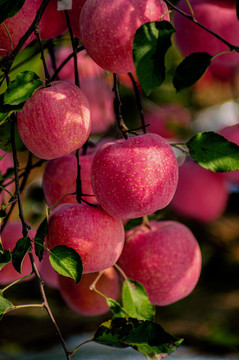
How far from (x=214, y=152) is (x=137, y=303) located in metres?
0.23

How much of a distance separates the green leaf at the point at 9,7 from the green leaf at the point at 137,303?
372 millimetres

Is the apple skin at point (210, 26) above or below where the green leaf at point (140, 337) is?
above

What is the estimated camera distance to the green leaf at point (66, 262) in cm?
54

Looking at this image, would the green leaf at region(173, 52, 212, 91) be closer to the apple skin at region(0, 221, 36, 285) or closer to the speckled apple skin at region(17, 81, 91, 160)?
the speckled apple skin at region(17, 81, 91, 160)

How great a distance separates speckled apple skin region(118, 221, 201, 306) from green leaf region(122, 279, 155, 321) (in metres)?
0.10

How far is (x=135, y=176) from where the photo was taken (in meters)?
0.58

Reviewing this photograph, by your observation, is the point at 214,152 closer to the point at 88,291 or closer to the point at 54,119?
the point at 54,119

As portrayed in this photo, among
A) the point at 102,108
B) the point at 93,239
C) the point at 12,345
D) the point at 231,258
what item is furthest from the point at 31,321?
the point at 93,239

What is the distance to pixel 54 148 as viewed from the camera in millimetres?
574

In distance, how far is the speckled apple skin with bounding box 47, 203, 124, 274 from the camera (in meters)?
0.62

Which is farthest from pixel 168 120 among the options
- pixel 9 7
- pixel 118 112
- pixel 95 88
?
pixel 9 7

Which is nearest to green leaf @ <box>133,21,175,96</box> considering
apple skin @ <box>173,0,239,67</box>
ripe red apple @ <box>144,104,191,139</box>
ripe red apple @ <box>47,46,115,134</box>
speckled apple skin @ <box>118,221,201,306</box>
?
apple skin @ <box>173,0,239,67</box>

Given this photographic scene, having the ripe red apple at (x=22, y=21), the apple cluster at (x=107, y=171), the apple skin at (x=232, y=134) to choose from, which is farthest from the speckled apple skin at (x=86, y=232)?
the apple skin at (x=232, y=134)

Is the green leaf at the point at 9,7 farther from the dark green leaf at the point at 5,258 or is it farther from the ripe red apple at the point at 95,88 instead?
the ripe red apple at the point at 95,88
